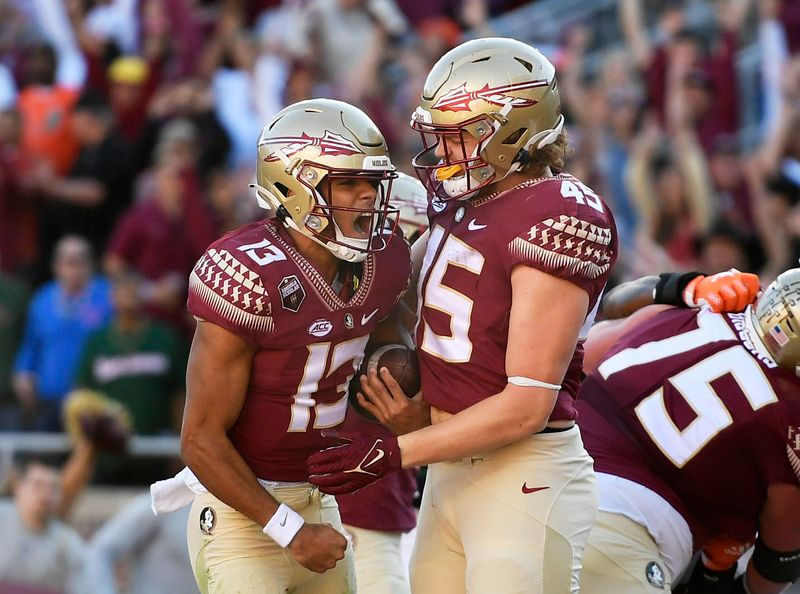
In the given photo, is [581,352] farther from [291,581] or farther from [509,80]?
[291,581]

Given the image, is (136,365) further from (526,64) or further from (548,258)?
(548,258)

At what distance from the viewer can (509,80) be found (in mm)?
3748

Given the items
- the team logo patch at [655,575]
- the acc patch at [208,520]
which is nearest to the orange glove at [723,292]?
the team logo patch at [655,575]

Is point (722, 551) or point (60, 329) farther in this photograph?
point (60, 329)

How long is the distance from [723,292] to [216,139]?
16.8 feet

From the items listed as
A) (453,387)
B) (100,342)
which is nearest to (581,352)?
(453,387)

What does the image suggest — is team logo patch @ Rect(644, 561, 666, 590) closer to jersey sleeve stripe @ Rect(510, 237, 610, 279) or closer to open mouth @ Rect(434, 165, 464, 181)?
jersey sleeve stripe @ Rect(510, 237, 610, 279)

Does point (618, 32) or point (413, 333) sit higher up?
point (413, 333)

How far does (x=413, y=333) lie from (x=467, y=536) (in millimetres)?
692

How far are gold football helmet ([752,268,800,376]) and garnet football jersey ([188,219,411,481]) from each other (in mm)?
1067

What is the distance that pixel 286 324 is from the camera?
371 centimetres

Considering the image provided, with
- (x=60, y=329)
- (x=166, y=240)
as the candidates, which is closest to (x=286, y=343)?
(x=166, y=240)

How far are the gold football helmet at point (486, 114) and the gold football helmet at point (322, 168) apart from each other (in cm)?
15

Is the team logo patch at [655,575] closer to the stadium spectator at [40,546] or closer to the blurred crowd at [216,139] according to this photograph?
the blurred crowd at [216,139]
